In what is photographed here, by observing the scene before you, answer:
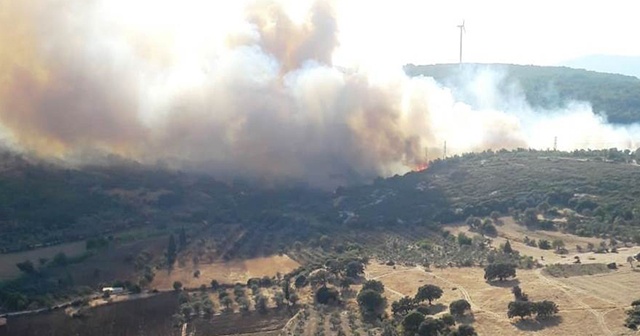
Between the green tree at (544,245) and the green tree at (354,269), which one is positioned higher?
the green tree at (544,245)

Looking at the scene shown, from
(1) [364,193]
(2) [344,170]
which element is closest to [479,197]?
(1) [364,193]

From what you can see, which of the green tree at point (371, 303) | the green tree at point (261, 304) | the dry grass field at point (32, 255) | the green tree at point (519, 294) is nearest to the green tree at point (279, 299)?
the green tree at point (261, 304)

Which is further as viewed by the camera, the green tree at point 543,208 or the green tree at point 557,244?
the green tree at point 543,208

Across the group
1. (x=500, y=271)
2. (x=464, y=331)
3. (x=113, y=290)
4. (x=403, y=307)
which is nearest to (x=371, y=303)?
(x=403, y=307)

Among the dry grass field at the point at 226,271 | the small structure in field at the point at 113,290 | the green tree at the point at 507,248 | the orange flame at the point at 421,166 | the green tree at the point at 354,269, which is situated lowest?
the small structure in field at the point at 113,290

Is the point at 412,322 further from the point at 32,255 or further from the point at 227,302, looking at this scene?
the point at 32,255

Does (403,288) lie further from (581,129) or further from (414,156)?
(581,129)

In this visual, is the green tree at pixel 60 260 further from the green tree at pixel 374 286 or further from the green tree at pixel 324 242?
the green tree at pixel 374 286
